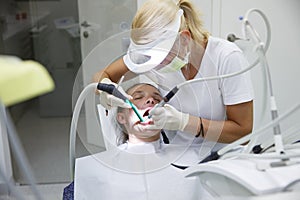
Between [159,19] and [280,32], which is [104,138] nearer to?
[159,19]

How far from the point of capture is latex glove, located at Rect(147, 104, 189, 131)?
111 centimetres

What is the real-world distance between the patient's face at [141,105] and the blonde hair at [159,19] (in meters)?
0.23

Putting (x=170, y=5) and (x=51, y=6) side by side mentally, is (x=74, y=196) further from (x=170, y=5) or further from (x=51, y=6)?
(x=51, y=6)

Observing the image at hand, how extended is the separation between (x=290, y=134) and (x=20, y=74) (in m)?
0.72

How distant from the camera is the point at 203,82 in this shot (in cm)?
119

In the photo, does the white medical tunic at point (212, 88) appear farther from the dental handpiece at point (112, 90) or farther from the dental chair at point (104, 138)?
the dental chair at point (104, 138)

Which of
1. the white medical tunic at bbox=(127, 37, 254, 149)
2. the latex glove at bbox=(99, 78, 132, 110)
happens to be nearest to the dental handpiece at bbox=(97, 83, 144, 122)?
the latex glove at bbox=(99, 78, 132, 110)

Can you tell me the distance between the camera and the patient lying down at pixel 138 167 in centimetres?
111

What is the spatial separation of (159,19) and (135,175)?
0.52m

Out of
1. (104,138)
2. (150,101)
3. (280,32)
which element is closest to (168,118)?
Result: (150,101)

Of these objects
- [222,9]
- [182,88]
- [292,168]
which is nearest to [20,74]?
[292,168]

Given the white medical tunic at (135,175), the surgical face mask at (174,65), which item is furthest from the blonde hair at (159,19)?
the white medical tunic at (135,175)

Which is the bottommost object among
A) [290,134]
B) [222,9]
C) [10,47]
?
[10,47]

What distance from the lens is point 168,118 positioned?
3.69 ft
